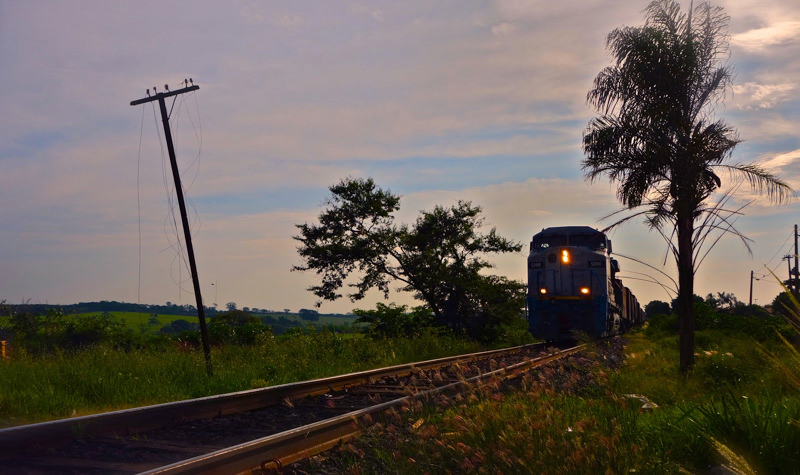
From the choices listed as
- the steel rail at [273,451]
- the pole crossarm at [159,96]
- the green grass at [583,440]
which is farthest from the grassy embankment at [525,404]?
the pole crossarm at [159,96]

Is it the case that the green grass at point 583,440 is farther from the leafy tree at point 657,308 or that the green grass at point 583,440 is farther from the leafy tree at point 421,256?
the leafy tree at point 657,308

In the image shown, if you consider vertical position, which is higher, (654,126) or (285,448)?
(654,126)

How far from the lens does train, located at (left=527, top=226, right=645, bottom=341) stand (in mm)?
23188

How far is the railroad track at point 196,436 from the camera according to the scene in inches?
222

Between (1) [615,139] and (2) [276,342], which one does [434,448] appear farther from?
(2) [276,342]

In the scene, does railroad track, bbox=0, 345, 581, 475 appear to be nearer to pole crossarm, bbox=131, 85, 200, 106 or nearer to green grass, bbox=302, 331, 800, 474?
green grass, bbox=302, 331, 800, 474

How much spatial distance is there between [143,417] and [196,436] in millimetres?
729

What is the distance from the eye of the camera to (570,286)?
77.2 feet

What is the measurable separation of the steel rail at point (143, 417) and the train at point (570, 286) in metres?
14.4

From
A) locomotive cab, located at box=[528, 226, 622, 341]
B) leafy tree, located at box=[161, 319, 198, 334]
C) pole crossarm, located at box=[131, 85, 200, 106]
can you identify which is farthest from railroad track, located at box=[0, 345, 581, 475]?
leafy tree, located at box=[161, 319, 198, 334]

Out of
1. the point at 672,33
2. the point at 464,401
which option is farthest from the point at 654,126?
the point at 464,401

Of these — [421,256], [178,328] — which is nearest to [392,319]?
[421,256]

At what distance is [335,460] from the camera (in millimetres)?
5770

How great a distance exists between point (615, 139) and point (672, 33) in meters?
2.26
